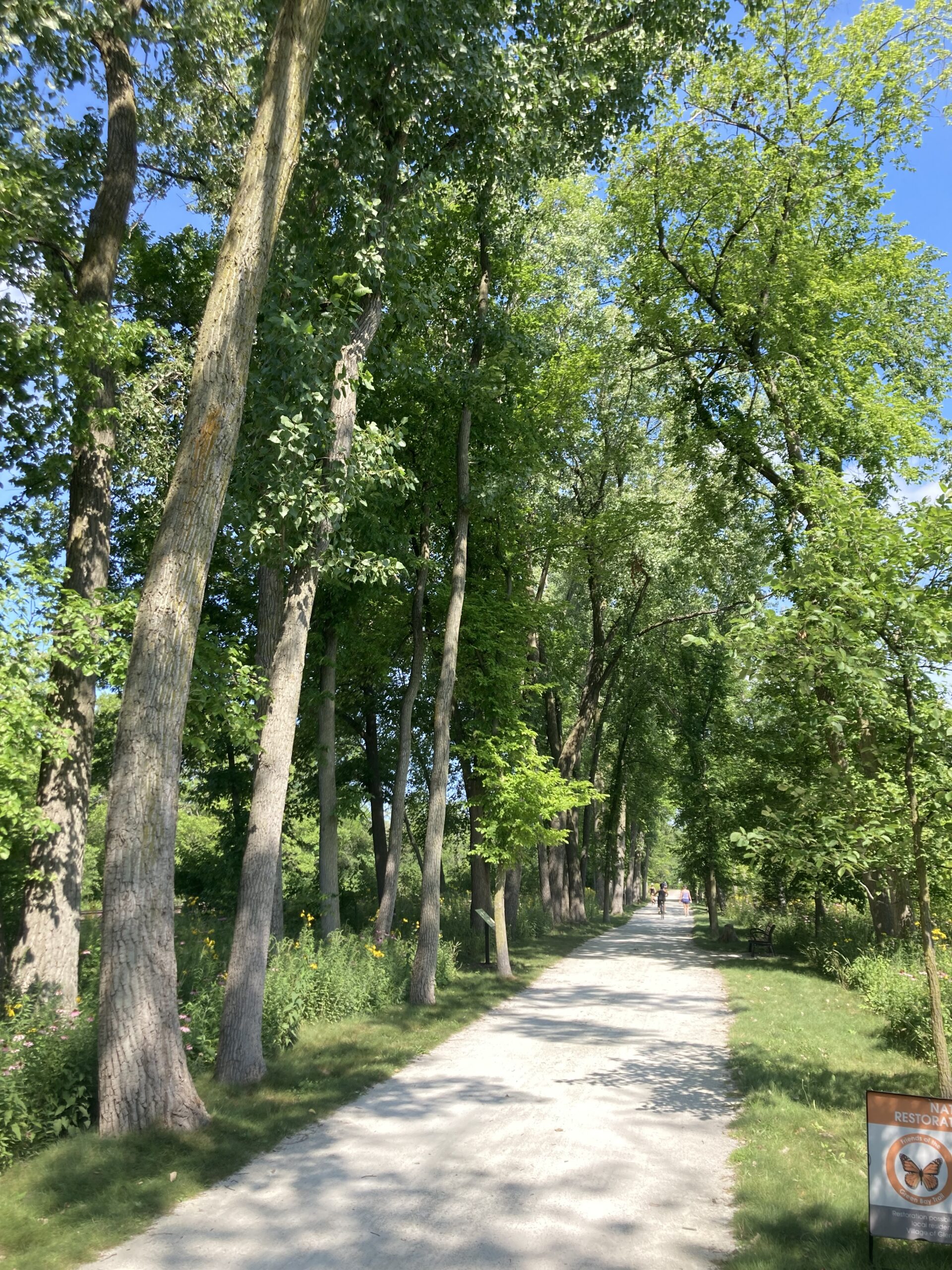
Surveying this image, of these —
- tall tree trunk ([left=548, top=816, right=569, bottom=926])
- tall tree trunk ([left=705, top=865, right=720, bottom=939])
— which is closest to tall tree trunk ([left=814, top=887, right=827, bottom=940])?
tall tree trunk ([left=705, top=865, right=720, bottom=939])

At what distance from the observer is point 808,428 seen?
19453 mm

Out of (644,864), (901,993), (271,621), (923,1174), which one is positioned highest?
(271,621)

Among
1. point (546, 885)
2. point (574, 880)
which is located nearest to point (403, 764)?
point (546, 885)

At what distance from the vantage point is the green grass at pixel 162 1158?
532cm

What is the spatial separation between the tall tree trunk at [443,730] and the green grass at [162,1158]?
298 cm

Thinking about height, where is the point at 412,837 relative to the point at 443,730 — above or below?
below

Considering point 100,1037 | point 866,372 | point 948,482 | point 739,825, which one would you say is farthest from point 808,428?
point 100,1037

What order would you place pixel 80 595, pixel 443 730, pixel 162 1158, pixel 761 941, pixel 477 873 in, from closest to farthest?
pixel 162 1158, pixel 80 595, pixel 443 730, pixel 477 873, pixel 761 941

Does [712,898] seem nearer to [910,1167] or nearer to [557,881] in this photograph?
[557,881]

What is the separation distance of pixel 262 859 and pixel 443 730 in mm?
6109

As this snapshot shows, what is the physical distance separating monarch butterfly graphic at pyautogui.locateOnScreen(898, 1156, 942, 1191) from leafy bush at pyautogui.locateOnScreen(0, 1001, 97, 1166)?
19.4 ft

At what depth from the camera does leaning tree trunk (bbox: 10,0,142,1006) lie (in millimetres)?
9914

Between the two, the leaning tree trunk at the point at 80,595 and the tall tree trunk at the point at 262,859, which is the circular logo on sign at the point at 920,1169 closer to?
the tall tree trunk at the point at 262,859

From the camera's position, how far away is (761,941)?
24703 millimetres
